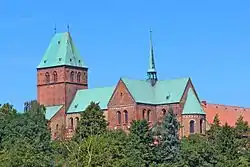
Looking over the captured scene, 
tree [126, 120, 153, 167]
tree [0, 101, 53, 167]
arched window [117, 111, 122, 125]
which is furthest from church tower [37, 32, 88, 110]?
tree [126, 120, 153, 167]

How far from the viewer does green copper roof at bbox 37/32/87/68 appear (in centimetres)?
13712

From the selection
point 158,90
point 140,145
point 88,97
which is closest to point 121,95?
point 158,90

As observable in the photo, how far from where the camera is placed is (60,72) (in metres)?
137

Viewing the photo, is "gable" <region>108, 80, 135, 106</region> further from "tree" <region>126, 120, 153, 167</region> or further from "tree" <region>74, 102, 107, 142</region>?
"tree" <region>126, 120, 153, 167</region>

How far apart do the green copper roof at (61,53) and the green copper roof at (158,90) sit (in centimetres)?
1066

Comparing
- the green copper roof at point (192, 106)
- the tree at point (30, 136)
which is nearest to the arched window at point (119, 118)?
the green copper roof at point (192, 106)

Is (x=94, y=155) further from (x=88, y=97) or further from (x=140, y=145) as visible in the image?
(x=88, y=97)

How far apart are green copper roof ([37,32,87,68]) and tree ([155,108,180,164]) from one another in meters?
33.1

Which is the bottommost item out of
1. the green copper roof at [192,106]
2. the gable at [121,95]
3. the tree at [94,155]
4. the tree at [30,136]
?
the tree at [94,155]

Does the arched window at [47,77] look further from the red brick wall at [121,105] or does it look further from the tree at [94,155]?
the tree at [94,155]

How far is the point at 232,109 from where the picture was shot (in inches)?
5527

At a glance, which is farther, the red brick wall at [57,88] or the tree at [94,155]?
the red brick wall at [57,88]

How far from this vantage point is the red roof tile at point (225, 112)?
5310 inches

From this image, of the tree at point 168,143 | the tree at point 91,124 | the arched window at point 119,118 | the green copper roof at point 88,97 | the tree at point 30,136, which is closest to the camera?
the tree at point 30,136
